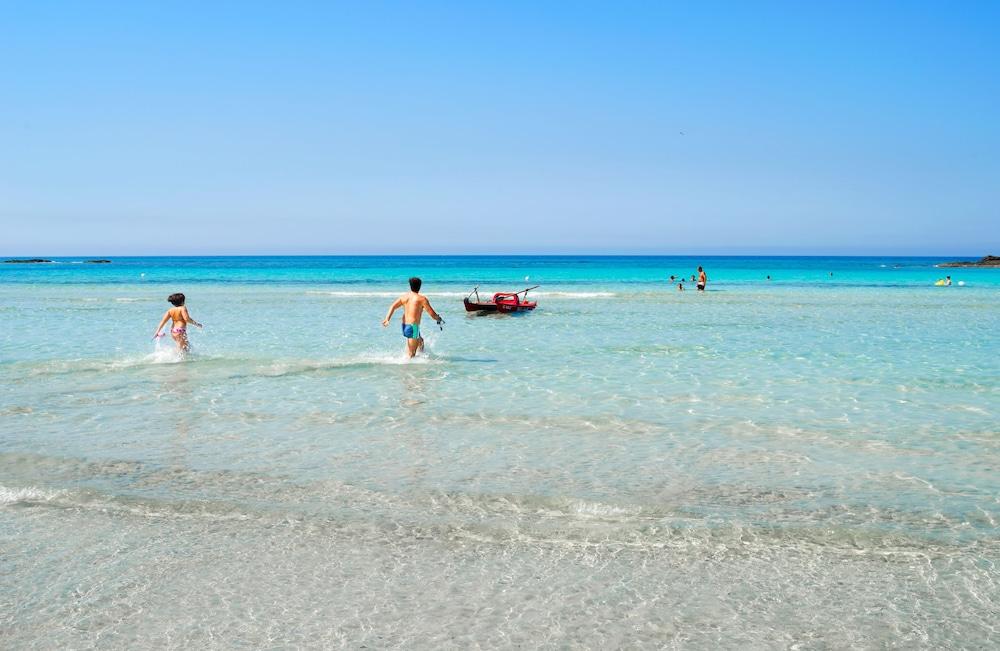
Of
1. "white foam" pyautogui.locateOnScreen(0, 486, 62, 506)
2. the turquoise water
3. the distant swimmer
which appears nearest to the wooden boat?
the distant swimmer

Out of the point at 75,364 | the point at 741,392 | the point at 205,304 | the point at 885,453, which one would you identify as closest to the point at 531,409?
the point at 741,392

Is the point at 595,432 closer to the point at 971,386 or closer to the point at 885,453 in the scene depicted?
the point at 885,453

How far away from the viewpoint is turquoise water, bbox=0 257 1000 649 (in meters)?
5.06

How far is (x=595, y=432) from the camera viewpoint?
10445 mm

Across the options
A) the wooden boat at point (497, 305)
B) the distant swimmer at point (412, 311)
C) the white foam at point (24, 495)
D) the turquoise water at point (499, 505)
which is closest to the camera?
the turquoise water at point (499, 505)

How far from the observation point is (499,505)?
7.35m

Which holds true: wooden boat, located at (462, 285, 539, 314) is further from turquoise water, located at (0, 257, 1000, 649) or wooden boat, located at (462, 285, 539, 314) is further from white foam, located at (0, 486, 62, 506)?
white foam, located at (0, 486, 62, 506)

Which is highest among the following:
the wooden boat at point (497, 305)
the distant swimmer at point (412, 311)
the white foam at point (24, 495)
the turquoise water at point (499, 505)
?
A: the distant swimmer at point (412, 311)

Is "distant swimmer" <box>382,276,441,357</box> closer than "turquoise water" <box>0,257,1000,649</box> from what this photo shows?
No

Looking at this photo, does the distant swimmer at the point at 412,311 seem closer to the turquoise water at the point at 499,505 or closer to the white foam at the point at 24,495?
the turquoise water at the point at 499,505

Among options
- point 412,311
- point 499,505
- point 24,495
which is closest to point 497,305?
point 412,311

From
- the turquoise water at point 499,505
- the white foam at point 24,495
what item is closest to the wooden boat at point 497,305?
the turquoise water at point 499,505

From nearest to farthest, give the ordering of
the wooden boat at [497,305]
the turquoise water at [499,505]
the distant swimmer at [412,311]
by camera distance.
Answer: the turquoise water at [499,505] < the distant swimmer at [412,311] < the wooden boat at [497,305]

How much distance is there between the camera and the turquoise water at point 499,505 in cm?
506
